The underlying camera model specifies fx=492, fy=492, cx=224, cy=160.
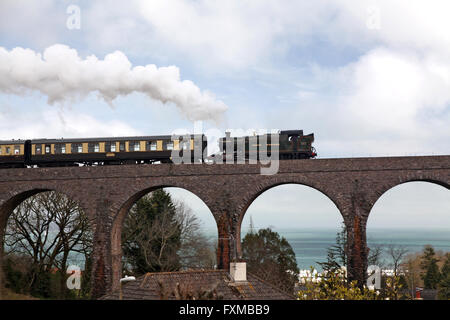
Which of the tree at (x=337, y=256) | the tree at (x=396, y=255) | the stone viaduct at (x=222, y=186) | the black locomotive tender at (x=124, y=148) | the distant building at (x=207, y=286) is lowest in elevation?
the tree at (x=396, y=255)

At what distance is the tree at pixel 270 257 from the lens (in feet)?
144

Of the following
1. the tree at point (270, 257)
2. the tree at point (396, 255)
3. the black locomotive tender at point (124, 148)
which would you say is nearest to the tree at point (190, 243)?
the tree at point (270, 257)

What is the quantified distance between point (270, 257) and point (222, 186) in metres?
26.5

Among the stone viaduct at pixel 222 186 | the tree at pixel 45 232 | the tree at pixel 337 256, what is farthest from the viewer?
the tree at pixel 337 256

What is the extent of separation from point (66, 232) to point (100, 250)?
35.3 ft

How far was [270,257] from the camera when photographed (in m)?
48.4

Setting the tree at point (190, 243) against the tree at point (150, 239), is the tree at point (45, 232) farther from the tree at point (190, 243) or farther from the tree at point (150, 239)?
the tree at point (190, 243)

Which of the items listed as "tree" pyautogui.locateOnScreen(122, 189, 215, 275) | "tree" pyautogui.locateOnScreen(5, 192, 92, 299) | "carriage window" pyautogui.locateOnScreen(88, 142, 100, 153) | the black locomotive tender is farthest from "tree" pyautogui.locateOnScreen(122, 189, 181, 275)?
"carriage window" pyautogui.locateOnScreen(88, 142, 100, 153)

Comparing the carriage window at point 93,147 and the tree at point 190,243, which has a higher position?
the carriage window at point 93,147

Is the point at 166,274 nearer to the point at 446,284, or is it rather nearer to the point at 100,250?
the point at 100,250

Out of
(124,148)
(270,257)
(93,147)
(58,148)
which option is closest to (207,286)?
(124,148)

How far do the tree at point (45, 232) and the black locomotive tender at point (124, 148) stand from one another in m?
3.88
